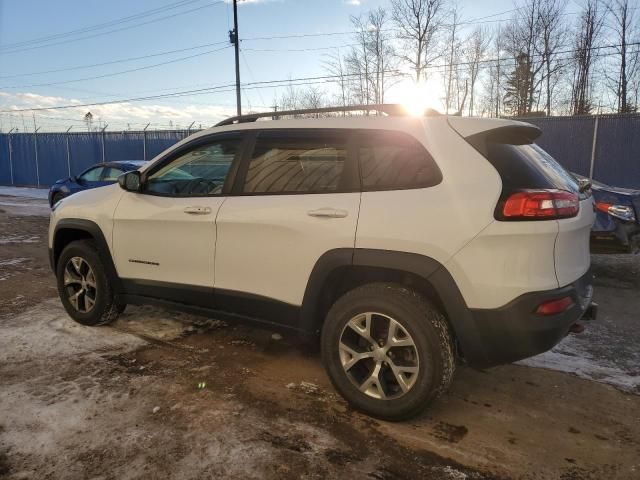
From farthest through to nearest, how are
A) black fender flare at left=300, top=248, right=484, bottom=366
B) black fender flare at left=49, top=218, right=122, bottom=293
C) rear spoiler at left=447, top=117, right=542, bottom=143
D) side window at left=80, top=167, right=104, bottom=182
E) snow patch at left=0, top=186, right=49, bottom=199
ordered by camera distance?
snow patch at left=0, top=186, right=49, bottom=199, side window at left=80, top=167, right=104, bottom=182, black fender flare at left=49, top=218, right=122, bottom=293, rear spoiler at left=447, top=117, right=542, bottom=143, black fender flare at left=300, top=248, right=484, bottom=366

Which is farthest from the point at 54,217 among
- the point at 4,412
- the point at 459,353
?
the point at 459,353

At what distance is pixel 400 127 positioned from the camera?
2932 millimetres

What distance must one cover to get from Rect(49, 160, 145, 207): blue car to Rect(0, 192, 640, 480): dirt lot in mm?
8200

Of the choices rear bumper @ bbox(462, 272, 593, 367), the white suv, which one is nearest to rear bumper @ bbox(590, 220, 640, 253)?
the white suv

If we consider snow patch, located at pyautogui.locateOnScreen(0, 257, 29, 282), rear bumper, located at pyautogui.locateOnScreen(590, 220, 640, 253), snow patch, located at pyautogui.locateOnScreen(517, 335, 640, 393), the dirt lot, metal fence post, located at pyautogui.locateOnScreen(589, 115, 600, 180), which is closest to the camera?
the dirt lot

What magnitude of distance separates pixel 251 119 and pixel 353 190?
1.26 m

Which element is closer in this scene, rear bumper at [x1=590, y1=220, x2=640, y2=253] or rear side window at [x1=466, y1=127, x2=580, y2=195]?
rear side window at [x1=466, y1=127, x2=580, y2=195]

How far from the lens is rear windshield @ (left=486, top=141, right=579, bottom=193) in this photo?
103 inches

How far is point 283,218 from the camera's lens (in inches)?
125

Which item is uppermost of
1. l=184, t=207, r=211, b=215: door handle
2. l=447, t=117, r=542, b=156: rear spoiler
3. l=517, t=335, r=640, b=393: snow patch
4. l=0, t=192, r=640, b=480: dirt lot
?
l=447, t=117, r=542, b=156: rear spoiler

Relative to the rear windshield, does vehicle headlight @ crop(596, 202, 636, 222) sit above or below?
below

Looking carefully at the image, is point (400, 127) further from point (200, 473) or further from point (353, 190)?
point (200, 473)

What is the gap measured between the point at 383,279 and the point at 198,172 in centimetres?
178

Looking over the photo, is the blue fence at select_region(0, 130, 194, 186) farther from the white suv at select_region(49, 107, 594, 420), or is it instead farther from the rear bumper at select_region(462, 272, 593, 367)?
the rear bumper at select_region(462, 272, 593, 367)
